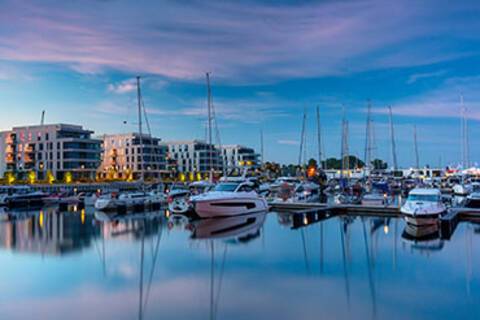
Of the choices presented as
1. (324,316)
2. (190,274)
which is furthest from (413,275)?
(190,274)

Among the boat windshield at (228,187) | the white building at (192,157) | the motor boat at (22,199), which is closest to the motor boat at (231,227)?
the boat windshield at (228,187)

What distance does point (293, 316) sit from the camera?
1360 centimetres

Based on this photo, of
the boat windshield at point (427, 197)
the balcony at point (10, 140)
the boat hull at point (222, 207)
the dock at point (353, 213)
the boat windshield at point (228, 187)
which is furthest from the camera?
the balcony at point (10, 140)

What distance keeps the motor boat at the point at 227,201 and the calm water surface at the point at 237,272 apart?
79.3 inches

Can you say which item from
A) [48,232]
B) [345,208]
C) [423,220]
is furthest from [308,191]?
[48,232]

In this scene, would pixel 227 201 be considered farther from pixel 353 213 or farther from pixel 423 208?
pixel 423 208

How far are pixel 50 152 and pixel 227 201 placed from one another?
8629 centimetres

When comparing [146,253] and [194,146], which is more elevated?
[194,146]

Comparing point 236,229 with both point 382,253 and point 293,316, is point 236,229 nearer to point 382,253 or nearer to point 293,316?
point 382,253

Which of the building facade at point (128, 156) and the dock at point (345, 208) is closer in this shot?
the dock at point (345, 208)

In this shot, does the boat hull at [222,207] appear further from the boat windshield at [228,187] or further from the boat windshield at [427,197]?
the boat windshield at [427,197]

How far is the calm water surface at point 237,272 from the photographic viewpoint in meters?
14.5

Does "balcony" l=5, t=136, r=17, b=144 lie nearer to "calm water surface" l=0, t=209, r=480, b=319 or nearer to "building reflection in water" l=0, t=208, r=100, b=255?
"building reflection in water" l=0, t=208, r=100, b=255

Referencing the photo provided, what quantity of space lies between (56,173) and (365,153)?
7585cm
